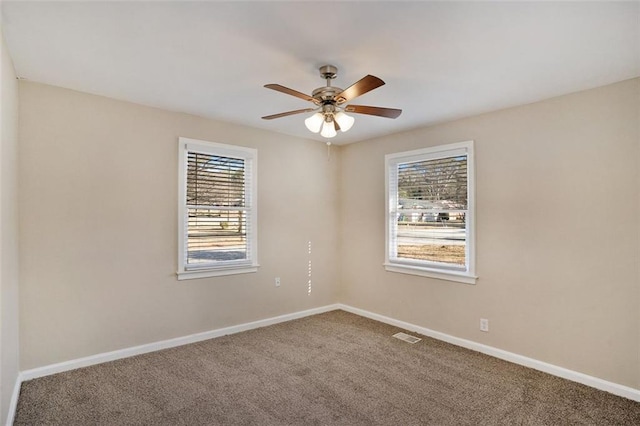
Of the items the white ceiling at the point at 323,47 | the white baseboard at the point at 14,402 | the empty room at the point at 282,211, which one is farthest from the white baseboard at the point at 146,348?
the white ceiling at the point at 323,47

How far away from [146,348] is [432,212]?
339 centimetres

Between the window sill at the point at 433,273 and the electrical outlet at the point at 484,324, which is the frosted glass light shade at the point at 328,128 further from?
the electrical outlet at the point at 484,324

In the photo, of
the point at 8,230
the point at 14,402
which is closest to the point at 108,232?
the point at 8,230

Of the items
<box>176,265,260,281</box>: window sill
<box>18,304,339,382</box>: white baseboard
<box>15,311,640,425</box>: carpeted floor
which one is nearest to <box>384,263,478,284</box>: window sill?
Answer: <box>15,311,640,425</box>: carpeted floor

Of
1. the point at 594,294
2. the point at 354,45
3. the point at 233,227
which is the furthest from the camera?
the point at 233,227

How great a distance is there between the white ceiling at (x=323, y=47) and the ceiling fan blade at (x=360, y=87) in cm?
25

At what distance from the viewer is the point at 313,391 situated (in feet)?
9.17

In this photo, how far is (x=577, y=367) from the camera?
3.01 metres

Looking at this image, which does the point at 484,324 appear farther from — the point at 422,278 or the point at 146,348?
the point at 146,348

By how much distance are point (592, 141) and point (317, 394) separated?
3.06m

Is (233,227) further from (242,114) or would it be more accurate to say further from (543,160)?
(543,160)

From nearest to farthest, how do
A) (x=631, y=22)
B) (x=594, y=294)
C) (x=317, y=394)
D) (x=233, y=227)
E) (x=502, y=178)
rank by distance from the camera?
(x=631, y=22) → (x=317, y=394) → (x=594, y=294) → (x=502, y=178) → (x=233, y=227)

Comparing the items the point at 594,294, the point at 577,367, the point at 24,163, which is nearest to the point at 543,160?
the point at 594,294

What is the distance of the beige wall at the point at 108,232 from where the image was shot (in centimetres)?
296
